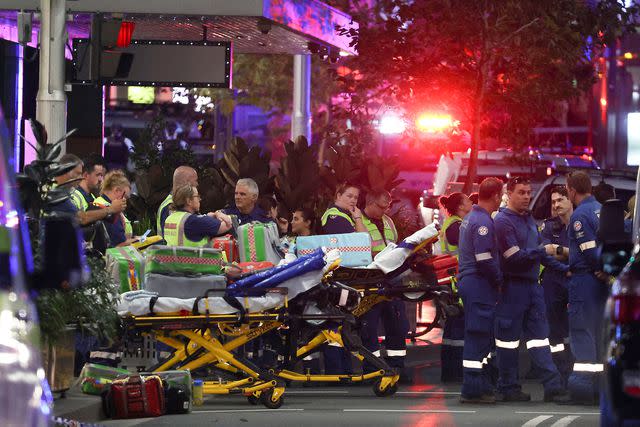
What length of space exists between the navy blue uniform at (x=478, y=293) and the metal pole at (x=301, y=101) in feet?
46.0

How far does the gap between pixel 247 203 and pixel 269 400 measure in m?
3.31

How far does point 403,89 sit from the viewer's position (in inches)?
1048

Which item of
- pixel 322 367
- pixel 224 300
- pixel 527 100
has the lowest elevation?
pixel 322 367

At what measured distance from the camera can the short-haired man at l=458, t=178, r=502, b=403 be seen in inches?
576

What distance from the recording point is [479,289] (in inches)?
579

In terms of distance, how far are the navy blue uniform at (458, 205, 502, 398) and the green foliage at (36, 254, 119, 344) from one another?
3.17 m

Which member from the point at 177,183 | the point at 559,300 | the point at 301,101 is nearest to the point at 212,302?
the point at 177,183

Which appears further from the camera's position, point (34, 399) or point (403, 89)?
point (403, 89)

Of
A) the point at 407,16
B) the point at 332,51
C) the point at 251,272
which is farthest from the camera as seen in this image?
the point at 407,16

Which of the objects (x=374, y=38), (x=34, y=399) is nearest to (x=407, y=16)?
(x=374, y=38)

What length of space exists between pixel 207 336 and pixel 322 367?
430cm

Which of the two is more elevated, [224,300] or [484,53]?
[484,53]

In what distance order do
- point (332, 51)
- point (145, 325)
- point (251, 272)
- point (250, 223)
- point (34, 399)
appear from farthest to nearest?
point (332, 51) → point (250, 223) → point (251, 272) → point (145, 325) → point (34, 399)

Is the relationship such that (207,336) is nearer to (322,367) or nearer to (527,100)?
(322,367)
